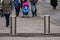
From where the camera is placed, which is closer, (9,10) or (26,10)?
(9,10)

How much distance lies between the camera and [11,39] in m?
11.7

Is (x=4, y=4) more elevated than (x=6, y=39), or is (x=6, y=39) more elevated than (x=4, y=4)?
(x=4, y=4)

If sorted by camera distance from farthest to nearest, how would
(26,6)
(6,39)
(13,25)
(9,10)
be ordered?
(26,6), (9,10), (13,25), (6,39)

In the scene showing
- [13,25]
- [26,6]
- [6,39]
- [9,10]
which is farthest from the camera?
[26,6]

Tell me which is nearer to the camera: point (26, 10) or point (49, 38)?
point (49, 38)

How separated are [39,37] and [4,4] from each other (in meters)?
4.60

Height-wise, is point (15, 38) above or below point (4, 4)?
below

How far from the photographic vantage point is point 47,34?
12875mm

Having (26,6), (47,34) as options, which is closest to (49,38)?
(47,34)

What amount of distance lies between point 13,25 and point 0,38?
43.6 inches

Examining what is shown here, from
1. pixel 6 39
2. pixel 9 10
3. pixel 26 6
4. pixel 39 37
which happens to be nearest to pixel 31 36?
pixel 39 37

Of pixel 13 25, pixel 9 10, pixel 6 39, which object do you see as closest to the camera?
pixel 6 39

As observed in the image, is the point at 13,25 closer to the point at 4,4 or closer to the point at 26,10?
A: the point at 4,4

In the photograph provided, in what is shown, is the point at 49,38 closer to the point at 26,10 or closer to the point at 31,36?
the point at 31,36
